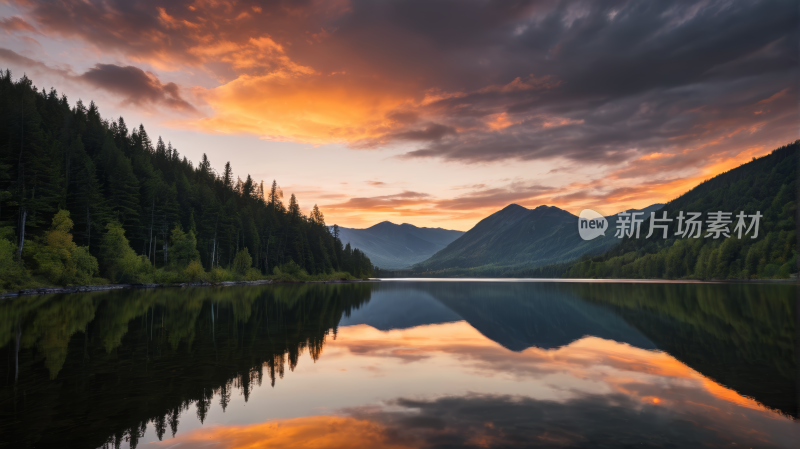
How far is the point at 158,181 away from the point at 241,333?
102 metres

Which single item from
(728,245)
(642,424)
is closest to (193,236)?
(642,424)

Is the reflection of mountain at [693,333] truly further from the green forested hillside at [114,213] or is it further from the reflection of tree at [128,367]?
the green forested hillside at [114,213]

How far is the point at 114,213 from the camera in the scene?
A: 9481 cm

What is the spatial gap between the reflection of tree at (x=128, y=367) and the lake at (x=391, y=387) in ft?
0.26

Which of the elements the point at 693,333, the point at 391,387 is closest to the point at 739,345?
the point at 693,333

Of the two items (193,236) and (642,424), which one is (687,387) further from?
(193,236)

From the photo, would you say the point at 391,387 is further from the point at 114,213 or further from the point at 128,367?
the point at 114,213

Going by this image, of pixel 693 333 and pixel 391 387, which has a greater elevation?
pixel 391 387

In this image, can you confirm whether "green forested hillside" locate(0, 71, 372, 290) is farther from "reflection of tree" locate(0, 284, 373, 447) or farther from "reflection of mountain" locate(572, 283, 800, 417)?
"reflection of mountain" locate(572, 283, 800, 417)

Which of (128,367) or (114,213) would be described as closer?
(128,367)

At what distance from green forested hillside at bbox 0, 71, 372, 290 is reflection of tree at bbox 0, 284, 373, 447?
1831 inches

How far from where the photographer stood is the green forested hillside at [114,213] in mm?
71312

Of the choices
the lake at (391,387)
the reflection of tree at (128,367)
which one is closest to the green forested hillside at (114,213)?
the reflection of tree at (128,367)

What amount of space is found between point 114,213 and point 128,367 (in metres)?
94.3
